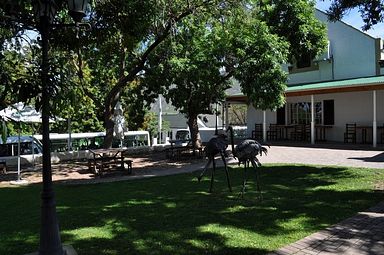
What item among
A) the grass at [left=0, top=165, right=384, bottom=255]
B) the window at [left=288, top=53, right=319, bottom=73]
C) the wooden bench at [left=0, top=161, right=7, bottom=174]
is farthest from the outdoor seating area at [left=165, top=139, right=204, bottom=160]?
the window at [left=288, top=53, right=319, bottom=73]

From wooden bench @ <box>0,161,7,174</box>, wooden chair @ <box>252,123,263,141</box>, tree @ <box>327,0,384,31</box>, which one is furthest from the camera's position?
wooden chair @ <box>252,123,263,141</box>

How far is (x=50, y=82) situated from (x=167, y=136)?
3256cm

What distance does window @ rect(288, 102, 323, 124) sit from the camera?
2385 centimetres

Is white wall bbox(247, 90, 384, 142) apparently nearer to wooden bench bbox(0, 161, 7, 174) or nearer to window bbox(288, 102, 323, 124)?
window bbox(288, 102, 323, 124)

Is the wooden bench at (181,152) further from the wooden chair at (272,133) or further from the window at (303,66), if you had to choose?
the window at (303,66)

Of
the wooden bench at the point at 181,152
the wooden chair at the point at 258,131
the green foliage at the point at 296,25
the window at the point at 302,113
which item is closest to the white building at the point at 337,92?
the window at the point at 302,113

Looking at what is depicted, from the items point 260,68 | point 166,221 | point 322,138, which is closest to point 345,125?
point 322,138

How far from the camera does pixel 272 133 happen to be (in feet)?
84.4

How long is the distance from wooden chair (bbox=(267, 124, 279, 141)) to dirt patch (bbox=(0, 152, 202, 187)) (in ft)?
29.5

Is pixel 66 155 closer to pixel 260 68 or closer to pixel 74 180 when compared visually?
pixel 74 180

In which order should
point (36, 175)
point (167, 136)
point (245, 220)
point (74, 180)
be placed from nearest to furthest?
point (245, 220)
point (74, 180)
point (36, 175)
point (167, 136)

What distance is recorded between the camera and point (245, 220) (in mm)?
6832

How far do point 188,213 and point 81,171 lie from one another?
8915mm

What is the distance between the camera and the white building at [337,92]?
68.6ft
